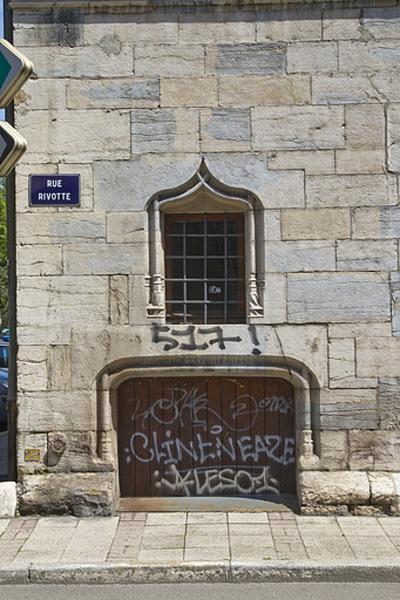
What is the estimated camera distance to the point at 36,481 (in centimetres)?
791

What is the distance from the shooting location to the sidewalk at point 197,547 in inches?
251

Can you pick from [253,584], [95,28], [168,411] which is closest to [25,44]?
[95,28]

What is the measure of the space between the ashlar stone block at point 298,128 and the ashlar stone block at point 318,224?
635 mm

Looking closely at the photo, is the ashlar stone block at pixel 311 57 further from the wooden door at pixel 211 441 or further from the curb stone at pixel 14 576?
the curb stone at pixel 14 576

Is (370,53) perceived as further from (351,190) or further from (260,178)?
(260,178)

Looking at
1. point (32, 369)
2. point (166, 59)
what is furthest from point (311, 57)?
point (32, 369)

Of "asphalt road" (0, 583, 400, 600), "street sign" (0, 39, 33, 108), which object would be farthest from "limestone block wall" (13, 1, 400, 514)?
"street sign" (0, 39, 33, 108)

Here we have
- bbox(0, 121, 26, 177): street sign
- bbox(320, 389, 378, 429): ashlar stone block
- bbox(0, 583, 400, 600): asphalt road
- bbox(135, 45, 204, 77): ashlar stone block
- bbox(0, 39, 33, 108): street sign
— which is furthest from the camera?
bbox(135, 45, 204, 77): ashlar stone block

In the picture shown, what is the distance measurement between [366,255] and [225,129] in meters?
1.85

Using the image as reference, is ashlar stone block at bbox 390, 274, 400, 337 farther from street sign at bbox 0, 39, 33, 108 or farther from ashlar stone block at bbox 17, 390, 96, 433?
street sign at bbox 0, 39, 33, 108

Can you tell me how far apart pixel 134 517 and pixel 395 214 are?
3875 millimetres

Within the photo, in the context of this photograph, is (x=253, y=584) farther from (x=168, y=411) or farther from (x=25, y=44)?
(x=25, y=44)

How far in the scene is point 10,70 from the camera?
568 cm

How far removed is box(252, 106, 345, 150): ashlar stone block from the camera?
797 cm
